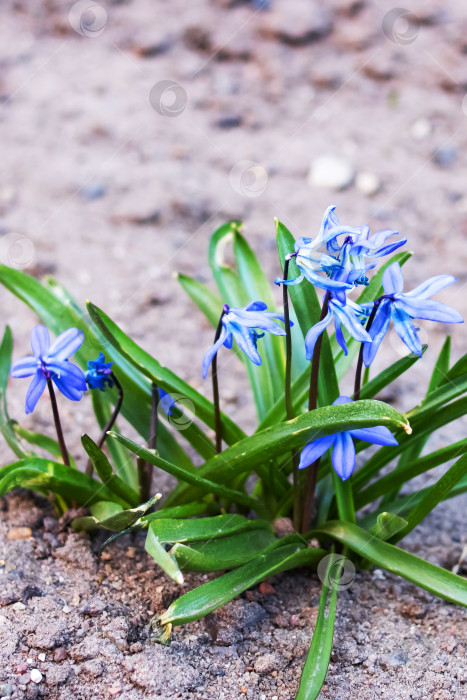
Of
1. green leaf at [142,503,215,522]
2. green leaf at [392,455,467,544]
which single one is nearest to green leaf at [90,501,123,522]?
green leaf at [142,503,215,522]

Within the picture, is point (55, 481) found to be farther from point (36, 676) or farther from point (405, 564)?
point (405, 564)

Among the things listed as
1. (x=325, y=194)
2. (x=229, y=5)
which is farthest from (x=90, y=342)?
(x=229, y=5)

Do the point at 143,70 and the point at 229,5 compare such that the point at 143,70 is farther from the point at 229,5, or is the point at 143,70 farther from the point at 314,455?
the point at 314,455

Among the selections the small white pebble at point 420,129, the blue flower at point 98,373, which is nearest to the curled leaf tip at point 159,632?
the blue flower at point 98,373

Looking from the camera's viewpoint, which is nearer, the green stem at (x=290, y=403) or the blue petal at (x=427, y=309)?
the blue petal at (x=427, y=309)

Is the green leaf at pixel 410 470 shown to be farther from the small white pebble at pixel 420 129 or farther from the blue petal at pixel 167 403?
the small white pebble at pixel 420 129

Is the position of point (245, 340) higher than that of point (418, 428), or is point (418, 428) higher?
point (245, 340)

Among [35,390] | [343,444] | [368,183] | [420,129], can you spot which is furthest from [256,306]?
[420,129]
